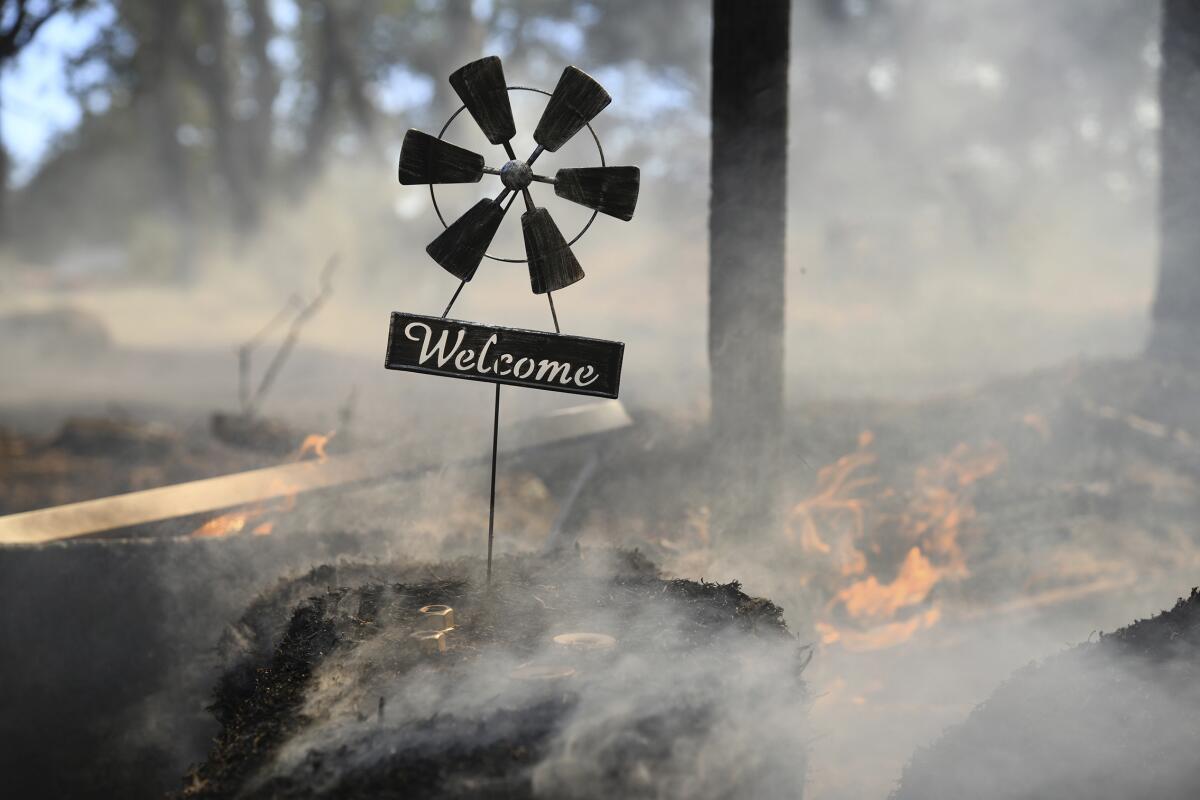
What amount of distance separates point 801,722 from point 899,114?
1106 inches

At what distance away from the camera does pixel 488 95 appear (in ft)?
15.1

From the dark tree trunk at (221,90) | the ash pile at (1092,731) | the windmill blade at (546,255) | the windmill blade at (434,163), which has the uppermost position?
the dark tree trunk at (221,90)

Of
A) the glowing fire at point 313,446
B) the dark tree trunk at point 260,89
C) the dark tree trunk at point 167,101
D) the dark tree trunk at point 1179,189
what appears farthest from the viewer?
the dark tree trunk at point 167,101

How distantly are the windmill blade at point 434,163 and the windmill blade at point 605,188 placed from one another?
18.5 inches

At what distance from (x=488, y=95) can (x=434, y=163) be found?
1.48ft

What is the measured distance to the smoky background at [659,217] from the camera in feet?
46.5

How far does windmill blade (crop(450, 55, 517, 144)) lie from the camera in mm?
4555

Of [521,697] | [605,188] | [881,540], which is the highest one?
[605,188]

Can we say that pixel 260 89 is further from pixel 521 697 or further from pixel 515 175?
pixel 521 697

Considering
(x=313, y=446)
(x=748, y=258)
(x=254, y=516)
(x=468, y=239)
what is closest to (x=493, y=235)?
(x=468, y=239)

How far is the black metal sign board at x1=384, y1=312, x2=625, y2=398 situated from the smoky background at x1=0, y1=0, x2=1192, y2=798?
3369mm

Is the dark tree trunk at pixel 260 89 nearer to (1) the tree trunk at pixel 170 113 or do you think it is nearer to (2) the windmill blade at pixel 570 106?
(1) the tree trunk at pixel 170 113

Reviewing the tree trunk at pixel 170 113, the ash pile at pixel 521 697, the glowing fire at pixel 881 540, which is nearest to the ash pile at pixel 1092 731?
→ the ash pile at pixel 521 697

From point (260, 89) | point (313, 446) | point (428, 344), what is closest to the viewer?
point (428, 344)
